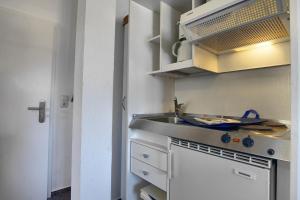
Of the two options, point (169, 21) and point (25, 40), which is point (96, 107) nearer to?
point (169, 21)

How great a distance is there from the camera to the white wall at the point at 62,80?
182 centimetres

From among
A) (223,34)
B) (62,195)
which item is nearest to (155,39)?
(223,34)

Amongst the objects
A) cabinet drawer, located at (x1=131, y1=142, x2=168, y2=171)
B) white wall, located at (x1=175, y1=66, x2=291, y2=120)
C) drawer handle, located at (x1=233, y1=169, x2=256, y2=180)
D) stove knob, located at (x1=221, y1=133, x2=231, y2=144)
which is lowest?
cabinet drawer, located at (x1=131, y1=142, x2=168, y2=171)

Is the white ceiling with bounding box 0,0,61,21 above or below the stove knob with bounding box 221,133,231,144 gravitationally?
above

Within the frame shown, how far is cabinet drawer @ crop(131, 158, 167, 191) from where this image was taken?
117cm

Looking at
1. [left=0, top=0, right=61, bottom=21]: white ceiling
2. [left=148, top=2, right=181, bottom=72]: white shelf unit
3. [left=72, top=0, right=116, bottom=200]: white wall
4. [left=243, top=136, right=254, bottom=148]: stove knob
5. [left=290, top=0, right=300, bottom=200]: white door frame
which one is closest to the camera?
[left=290, top=0, right=300, bottom=200]: white door frame

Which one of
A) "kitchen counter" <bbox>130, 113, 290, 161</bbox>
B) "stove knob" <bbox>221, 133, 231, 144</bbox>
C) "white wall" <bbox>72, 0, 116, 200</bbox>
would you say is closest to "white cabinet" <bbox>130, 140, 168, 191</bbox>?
"kitchen counter" <bbox>130, 113, 290, 161</bbox>

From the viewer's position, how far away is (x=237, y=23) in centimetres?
99

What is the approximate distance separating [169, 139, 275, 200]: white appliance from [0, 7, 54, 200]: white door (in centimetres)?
124

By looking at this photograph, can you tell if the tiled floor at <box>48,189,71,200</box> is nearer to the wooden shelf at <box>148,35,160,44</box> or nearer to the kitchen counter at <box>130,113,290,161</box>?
the kitchen counter at <box>130,113,290,161</box>

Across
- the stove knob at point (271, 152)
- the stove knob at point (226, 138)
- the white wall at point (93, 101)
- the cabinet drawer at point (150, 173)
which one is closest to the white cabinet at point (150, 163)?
the cabinet drawer at point (150, 173)

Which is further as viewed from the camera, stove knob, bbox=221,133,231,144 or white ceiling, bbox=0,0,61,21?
white ceiling, bbox=0,0,61,21

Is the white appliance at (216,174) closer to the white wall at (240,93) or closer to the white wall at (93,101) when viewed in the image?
the white wall at (93,101)

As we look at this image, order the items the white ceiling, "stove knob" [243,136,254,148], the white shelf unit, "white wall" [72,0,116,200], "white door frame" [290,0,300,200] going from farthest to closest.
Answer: the white ceiling, the white shelf unit, "white wall" [72,0,116,200], "stove knob" [243,136,254,148], "white door frame" [290,0,300,200]
